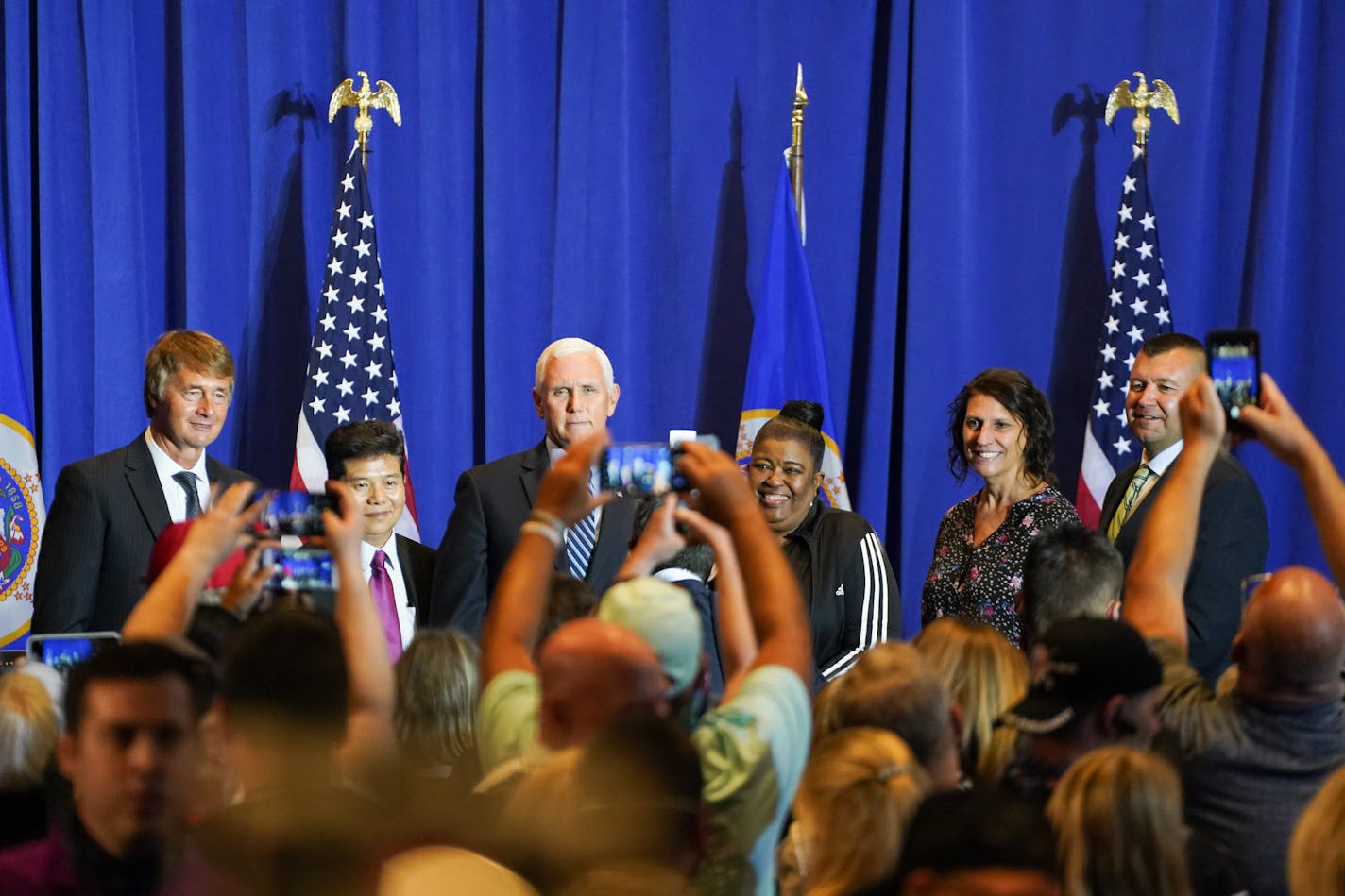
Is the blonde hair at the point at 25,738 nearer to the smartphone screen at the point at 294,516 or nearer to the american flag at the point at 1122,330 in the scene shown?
the smartphone screen at the point at 294,516

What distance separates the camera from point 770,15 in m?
6.37

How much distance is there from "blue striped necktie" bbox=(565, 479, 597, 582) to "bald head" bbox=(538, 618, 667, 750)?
7.78 ft

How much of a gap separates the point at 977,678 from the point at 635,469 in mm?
632

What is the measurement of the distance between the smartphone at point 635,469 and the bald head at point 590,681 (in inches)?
27.1

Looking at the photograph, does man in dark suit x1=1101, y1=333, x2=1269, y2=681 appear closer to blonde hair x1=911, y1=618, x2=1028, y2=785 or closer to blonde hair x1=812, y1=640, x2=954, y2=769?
blonde hair x1=911, y1=618, x2=1028, y2=785

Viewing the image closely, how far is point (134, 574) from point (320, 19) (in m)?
2.93

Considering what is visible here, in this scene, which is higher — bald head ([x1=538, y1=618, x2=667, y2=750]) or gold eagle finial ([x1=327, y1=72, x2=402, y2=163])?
gold eagle finial ([x1=327, y1=72, x2=402, y2=163])

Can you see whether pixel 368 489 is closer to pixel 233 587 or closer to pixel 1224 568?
pixel 233 587

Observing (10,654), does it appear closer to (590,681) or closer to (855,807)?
(590,681)

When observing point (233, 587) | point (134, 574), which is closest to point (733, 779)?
point (233, 587)

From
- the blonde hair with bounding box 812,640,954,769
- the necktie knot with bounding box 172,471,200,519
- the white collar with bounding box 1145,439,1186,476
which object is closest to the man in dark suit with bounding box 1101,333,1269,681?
the white collar with bounding box 1145,439,1186,476

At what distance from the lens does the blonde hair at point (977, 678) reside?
2352 mm

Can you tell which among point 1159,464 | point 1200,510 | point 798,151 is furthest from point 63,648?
point 798,151

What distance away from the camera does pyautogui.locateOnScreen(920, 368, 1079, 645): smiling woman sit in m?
4.09
